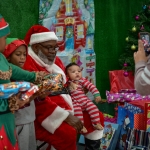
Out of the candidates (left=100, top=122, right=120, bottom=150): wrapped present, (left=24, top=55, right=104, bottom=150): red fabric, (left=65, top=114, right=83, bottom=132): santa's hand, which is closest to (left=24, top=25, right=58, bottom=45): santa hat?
(left=24, top=55, right=104, bottom=150): red fabric

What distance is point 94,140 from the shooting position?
2590mm

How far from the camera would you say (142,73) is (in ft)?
5.86

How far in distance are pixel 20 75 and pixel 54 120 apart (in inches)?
22.8

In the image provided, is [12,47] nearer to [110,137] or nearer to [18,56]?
[18,56]

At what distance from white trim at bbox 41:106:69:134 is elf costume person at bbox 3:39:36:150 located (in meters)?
0.20

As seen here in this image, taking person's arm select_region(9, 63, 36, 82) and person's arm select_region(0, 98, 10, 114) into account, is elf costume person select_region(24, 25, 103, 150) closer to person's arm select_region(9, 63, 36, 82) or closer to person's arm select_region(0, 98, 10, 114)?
person's arm select_region(9, 63, 36, 82)

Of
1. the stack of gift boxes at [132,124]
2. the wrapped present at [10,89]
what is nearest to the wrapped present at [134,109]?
the stack of gift boxes at [132,124]

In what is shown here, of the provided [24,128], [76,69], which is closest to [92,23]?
[76,69]

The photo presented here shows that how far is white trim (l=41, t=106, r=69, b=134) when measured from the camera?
6.91 ft

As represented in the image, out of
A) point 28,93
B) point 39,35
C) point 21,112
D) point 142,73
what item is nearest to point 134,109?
point 142,73

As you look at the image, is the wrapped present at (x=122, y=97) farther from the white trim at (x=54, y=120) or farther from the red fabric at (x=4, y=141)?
the red fabric at (x=4, y=141)

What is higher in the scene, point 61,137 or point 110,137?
point 61,137

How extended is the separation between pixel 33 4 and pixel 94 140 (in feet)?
6.17

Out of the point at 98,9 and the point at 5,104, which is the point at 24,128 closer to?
the point at 5,104
